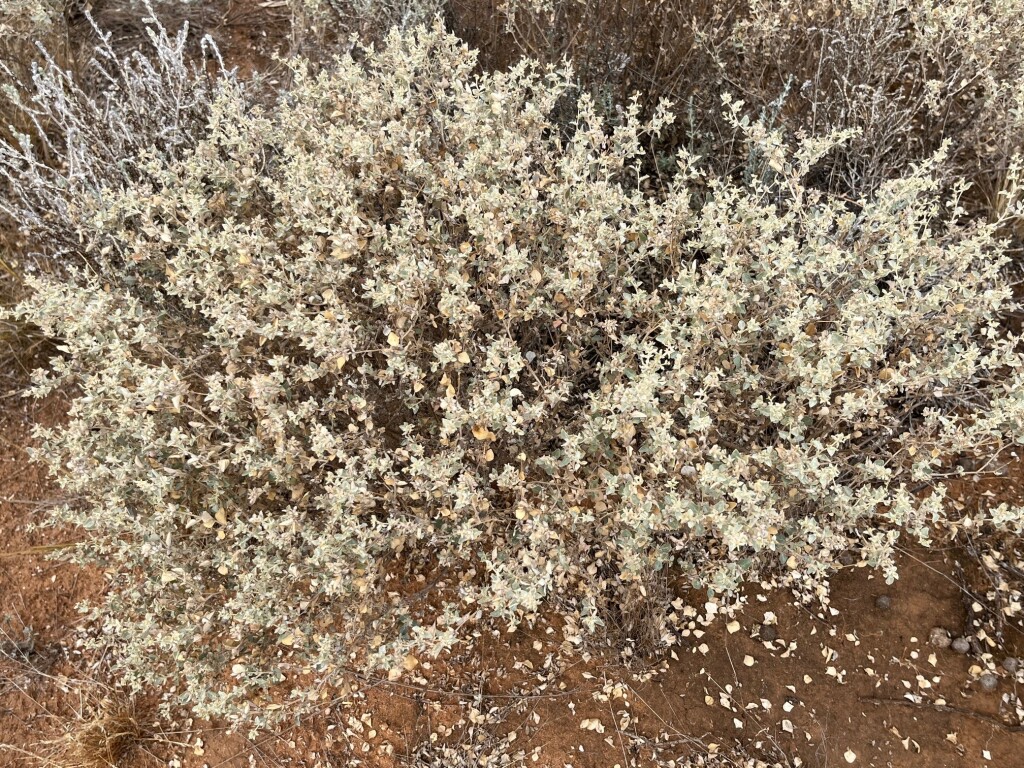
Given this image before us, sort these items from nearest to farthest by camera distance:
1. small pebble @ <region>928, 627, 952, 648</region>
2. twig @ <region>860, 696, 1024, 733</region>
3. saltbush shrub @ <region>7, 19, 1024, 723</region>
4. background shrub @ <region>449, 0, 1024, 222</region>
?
1. saltbush shrub @ <region>7, 19, 1024, 723</region>
2. twig @ <region>860, 696, 1024, 733</region>
3. small pebble @ <region>928, 627, 952, 648</region>
4. background shrub @ <region>449, 0, 1024, 222</region>

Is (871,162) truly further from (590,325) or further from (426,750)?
(426,750)

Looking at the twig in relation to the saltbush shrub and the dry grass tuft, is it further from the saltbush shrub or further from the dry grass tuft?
the dry grass tuft

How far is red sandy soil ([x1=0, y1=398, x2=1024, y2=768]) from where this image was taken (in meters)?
2.36

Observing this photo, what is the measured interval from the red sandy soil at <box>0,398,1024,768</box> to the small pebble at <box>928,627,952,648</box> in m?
0.02

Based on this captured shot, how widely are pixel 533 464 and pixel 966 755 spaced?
159 centimetres

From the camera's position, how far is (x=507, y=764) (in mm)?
2408

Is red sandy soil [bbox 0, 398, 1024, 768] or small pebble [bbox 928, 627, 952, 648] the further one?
small pebble [bbox 928, 627, 952, 648]

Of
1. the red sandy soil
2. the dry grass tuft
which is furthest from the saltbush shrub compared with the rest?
the dry grass tuft

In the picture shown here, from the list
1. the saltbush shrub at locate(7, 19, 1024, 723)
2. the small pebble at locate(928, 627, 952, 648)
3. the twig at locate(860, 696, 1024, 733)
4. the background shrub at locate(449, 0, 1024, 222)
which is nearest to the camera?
the saltbush shrub at locate(7, 19, 1024, 723)

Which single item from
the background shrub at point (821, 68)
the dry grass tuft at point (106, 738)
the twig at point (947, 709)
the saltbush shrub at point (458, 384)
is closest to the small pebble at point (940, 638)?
the twig at point (947, 709)

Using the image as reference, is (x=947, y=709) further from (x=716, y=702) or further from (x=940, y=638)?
(x=716, y=702)

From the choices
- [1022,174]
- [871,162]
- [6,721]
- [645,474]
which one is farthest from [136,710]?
[1022,174]

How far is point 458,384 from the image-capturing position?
7.53ft

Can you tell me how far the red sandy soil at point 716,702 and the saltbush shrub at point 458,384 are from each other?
0.58 feet
